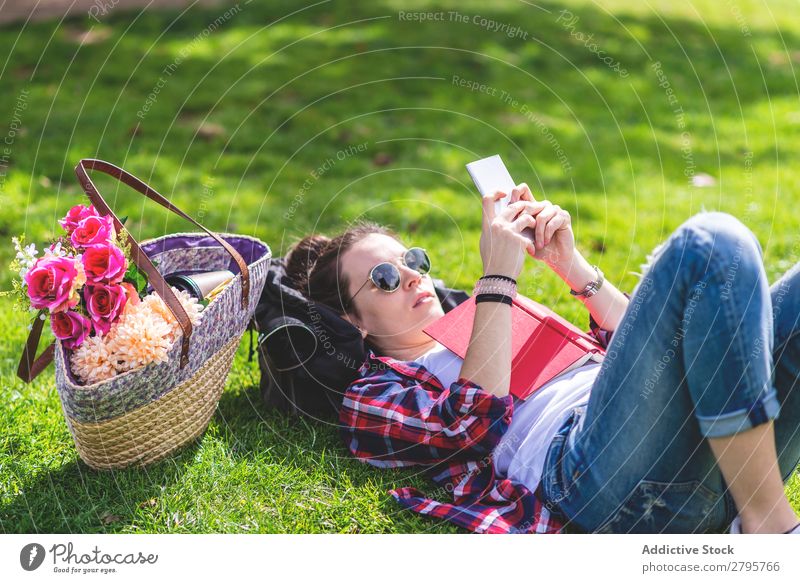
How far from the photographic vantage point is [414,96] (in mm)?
6797

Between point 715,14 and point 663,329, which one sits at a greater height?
point 715,14

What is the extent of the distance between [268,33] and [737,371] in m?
6.60

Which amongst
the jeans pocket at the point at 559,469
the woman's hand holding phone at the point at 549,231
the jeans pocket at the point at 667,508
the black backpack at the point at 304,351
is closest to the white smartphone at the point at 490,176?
the woman's hand holding phone at the point at 549,231

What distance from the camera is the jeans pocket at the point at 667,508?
2.32 metres

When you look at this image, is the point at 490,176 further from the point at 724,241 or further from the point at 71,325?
the point at 71,325

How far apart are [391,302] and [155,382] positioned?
3.12 feet

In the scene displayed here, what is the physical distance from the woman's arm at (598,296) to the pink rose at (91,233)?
158cm

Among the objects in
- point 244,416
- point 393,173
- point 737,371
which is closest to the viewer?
point 737,371

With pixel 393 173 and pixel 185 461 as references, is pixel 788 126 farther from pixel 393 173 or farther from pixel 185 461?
pixel 185 461
